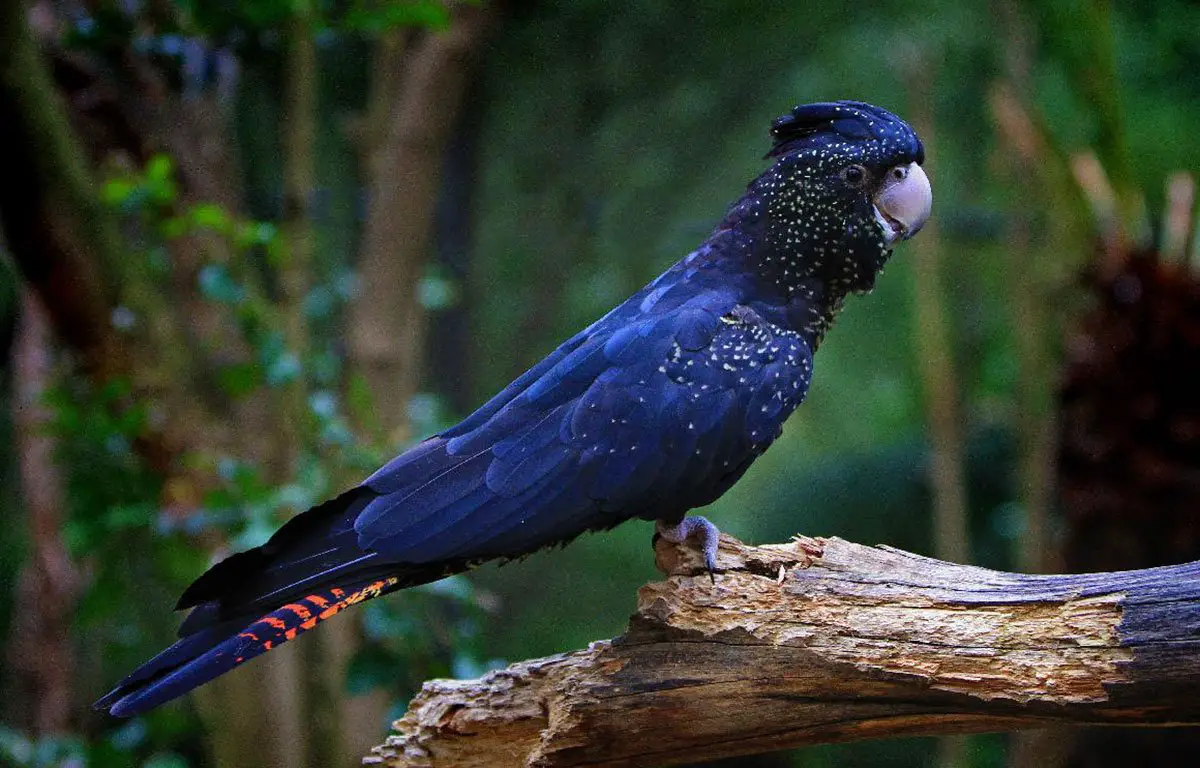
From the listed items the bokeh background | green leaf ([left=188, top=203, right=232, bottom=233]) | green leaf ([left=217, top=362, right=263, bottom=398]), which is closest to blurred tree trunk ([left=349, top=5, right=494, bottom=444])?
the bokeh background

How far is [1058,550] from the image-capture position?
4.45m

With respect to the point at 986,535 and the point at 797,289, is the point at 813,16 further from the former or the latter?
the point at 797,289

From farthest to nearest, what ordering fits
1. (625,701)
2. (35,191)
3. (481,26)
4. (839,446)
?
(839,446)
(481,26)
(35,191)
(625,701)

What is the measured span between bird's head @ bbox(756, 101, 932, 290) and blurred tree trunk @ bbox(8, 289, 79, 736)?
3.37 m

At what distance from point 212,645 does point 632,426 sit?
867mm

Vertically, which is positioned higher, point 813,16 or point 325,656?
point 813,16

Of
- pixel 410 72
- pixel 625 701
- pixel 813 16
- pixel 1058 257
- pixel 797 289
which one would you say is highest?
pixel 813 16

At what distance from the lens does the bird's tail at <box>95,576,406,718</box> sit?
1.94 metres

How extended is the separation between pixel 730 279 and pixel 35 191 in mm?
1870

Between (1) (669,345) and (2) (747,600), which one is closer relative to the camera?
(2) (747,600)

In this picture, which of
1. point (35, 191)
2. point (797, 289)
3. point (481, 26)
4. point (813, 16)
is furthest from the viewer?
point (813, 16)

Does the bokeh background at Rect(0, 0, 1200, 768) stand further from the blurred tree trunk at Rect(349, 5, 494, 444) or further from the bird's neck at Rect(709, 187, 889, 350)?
the bird's neck at Rect(709, 187, 889, 350)

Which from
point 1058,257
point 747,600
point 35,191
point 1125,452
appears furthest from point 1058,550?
point 35,191

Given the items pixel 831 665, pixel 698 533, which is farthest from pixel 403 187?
pixel 831 665
